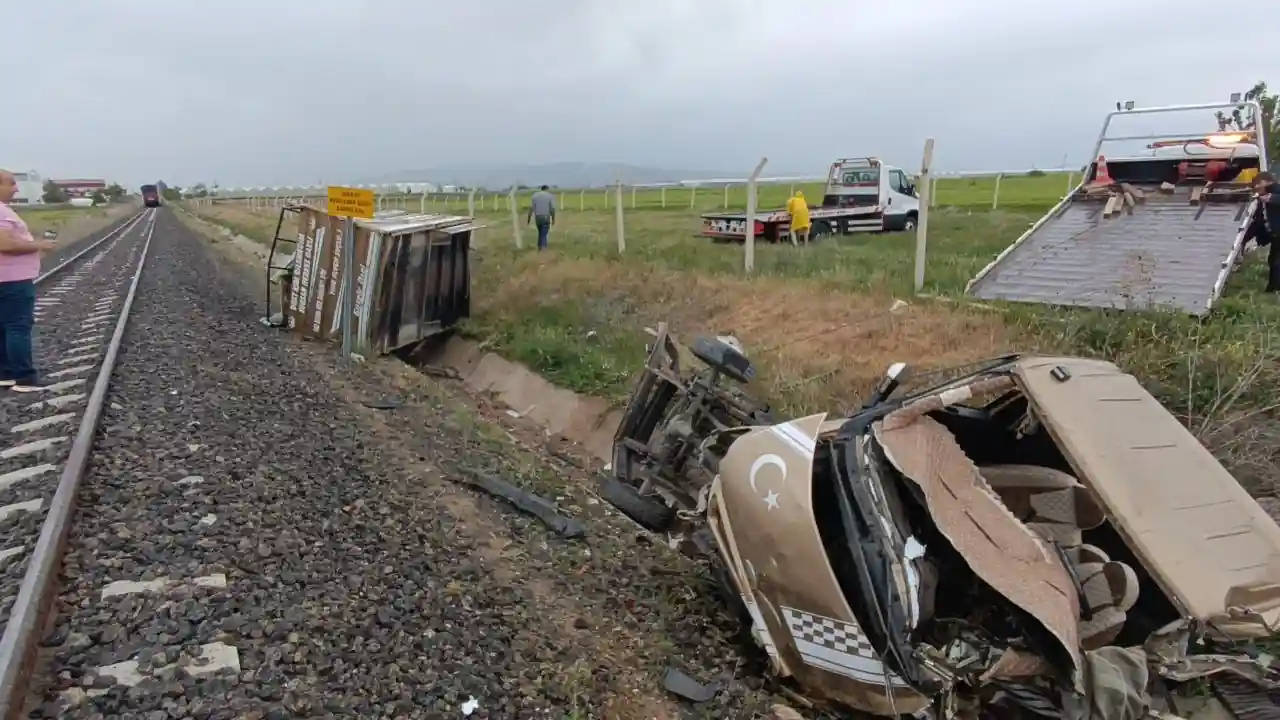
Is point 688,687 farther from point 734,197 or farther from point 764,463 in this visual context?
point 734,197

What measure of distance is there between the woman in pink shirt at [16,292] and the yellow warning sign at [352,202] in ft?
12.1

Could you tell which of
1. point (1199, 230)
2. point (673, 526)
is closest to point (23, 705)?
point (673, 526)

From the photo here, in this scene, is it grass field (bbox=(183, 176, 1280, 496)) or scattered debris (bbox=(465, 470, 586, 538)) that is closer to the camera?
scattered debris (bbox=(465, 470, 586, 538))

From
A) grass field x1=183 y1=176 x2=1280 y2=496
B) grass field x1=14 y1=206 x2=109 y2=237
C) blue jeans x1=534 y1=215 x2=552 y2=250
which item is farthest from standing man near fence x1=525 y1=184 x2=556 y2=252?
grass field x1=14 y1=206 x2=109 y2=237

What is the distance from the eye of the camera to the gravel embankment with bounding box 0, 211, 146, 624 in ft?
15.4

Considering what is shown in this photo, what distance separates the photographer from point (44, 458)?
5.90 meters

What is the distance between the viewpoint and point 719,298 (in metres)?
11.0

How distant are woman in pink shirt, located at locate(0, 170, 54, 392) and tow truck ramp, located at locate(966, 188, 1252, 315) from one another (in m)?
8.98

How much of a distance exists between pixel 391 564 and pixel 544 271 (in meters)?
10.0

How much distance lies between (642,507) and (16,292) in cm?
602

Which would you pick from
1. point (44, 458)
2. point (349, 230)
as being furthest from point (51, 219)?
point (44, 458)

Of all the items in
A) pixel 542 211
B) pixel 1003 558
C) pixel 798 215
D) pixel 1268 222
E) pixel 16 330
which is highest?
pixel 798 215

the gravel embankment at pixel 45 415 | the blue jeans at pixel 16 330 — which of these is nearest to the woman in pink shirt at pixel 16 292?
the blue jeans at pixel 16 330

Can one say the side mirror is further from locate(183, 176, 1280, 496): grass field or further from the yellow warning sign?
the yellow warning sign
